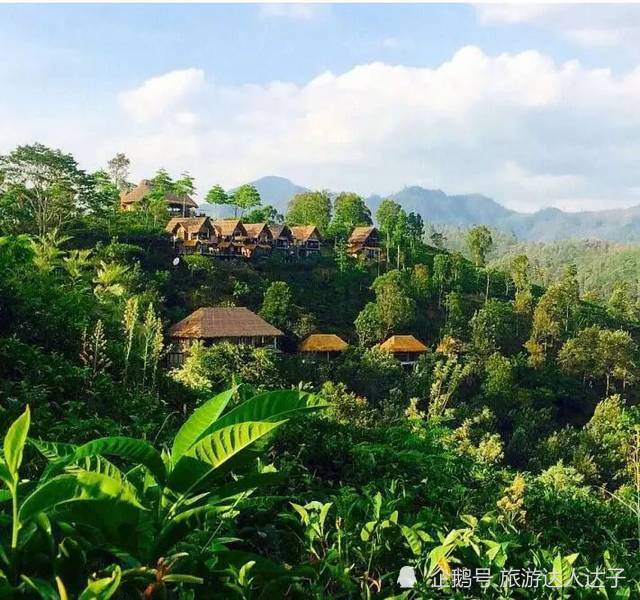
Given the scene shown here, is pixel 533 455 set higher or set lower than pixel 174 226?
lower

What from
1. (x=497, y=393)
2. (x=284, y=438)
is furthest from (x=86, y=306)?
(x=497, y=393)

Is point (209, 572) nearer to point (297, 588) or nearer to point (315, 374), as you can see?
point (297, 588)

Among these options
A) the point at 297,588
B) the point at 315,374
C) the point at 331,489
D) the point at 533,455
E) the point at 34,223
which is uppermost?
the point at 34,223

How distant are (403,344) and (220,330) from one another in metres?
7.68

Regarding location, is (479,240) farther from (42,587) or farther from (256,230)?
(42,587)

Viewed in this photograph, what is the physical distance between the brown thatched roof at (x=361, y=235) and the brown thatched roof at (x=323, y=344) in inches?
470

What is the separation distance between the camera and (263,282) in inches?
1141

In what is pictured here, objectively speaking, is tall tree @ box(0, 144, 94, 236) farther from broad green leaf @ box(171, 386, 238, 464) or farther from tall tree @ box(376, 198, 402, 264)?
broad green leaf @ box(171, 386, 238, 464)

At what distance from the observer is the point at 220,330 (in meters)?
21.7

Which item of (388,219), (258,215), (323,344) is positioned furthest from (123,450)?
(258,215)

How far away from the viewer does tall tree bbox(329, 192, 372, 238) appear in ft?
129

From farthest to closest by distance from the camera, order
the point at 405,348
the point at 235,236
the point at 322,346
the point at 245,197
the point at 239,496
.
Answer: the point at 245,197 < the point at 235,236 < the point at 405,348 < the point at 322,346 < the point at 239,496

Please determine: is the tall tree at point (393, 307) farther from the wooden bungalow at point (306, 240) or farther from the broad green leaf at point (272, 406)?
the broad green leaf at point (272, 406)

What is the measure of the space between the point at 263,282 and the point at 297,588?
27.9 meters
